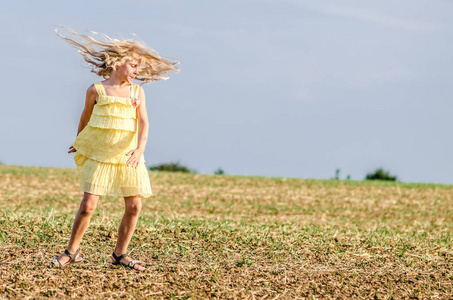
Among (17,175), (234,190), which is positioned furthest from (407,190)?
(17,175)

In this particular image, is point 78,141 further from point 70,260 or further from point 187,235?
point 187,235

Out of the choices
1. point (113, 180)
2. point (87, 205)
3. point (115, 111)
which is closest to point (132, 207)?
point (113, 180)

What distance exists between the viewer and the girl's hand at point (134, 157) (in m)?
5.50

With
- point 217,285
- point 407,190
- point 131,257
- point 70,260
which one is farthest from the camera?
point 407,190

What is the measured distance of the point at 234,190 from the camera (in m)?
19.0

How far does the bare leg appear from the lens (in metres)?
5.69

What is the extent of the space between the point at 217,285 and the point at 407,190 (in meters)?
17.5

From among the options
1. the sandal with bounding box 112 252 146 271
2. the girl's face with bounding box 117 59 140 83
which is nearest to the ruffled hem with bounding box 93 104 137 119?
the girl's face with bounding box 117 59 140 83

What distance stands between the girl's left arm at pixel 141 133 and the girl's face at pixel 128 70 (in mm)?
168

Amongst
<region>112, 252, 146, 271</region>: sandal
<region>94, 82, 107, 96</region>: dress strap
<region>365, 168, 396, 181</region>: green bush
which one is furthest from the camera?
<region>365, 168, 396, 181</region>: green bush

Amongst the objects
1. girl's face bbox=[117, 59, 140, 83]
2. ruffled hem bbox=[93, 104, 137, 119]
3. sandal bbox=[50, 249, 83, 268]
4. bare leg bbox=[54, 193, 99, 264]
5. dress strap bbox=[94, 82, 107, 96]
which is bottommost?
sandal bbox=[50, 249, 83, 268]

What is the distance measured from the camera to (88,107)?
5840 mm

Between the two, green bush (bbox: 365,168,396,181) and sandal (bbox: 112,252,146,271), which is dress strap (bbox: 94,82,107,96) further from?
green bush (bbox: 365,168,396,181)

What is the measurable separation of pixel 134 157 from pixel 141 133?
298 millimetres
